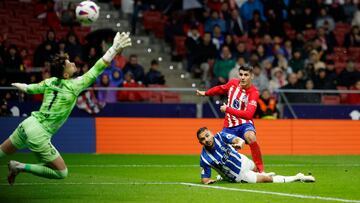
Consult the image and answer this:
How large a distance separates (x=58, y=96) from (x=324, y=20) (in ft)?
64.4

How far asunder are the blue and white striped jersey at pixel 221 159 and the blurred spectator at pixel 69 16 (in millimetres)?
13175

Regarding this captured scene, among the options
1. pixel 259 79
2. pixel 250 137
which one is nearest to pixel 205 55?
pixel 259 79

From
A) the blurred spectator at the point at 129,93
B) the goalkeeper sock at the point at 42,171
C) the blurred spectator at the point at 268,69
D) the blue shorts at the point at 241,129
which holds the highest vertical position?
the blurred spectator at the point at 268,69

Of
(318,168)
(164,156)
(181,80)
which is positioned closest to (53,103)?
(318,168)

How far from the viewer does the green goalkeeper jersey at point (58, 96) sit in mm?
13578

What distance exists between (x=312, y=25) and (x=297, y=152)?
25.5 feet

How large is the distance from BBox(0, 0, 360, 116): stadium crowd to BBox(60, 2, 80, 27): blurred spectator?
3cm

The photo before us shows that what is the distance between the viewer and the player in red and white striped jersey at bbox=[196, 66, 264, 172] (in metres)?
16.6

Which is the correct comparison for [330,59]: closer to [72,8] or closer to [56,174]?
[72,8]

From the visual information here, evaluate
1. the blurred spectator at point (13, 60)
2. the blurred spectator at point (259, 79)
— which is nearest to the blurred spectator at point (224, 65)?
the blurred spectator at point (259, 79)

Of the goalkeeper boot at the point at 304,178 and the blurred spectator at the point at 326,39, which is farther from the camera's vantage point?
the blurred spectator at the point at 326,39

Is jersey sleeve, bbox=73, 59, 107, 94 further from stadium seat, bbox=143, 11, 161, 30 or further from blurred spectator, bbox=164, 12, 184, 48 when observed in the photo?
stadium seat, bbox=143, 11, 161, 30

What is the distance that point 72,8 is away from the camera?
27.4 metres

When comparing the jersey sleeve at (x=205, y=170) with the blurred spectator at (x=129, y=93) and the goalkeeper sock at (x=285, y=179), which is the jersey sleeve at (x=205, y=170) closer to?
the goalkeeper sock at (x=285, y=179)
